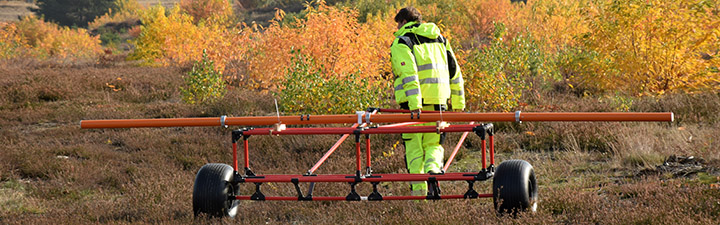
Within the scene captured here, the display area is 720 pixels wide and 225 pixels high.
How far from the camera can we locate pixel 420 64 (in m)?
5.82

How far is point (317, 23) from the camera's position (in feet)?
44.7

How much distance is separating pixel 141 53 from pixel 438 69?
984 inches

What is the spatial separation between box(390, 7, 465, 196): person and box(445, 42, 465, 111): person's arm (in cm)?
6

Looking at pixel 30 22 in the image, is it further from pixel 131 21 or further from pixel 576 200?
pixel 576 200

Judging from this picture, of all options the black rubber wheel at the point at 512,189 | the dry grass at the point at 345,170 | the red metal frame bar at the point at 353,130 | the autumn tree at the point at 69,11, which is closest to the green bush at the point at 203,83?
the dry grass at the point at 345,170

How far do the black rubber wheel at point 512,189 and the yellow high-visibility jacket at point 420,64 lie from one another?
1.09 metres

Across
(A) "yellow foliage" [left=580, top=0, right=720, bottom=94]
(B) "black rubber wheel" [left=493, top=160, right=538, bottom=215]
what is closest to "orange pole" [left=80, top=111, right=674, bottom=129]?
(B) "black rubber wheel" [left=493, top=160, right=538, bottom=215]

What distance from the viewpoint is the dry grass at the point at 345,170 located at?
16.1ft

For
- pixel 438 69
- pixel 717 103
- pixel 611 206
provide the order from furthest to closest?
pixel 717 103
pixel 438 69
pixel 611 206

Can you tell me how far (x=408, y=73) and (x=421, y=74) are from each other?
0.27 metres

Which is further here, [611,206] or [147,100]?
[147,100]

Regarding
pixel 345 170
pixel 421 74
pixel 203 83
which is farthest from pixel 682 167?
pixel 203 83

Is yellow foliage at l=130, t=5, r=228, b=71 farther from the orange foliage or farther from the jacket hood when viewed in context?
the jacket hood

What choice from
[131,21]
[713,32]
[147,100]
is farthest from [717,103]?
[131,21]
